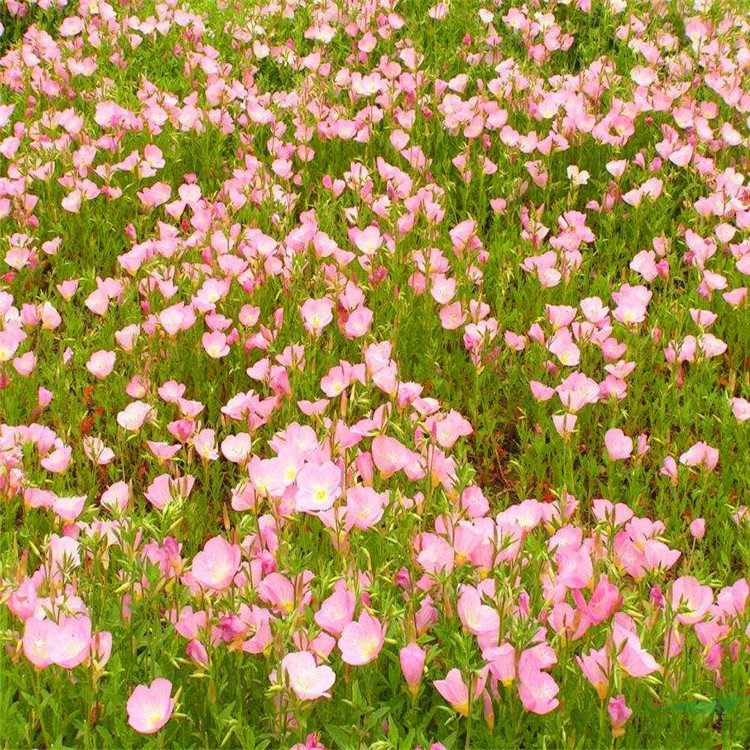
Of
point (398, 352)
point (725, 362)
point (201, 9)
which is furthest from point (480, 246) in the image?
point (201, 9)

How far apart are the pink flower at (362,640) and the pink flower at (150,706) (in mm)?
318

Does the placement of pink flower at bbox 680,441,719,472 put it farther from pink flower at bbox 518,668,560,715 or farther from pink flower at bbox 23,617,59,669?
pink flower at bbox 23,617,59,669

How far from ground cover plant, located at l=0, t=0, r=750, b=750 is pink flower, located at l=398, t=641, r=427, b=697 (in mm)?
33

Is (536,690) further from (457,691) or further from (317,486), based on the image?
(317,486)

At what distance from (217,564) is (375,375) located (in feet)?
2.97

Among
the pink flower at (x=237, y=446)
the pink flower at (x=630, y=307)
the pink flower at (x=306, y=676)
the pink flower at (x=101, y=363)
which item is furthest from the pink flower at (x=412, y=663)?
the pink flower at (x=630, y=307)

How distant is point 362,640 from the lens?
1853mm

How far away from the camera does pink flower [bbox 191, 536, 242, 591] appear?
199 centimetres

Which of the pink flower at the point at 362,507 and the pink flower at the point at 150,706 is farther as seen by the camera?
the pink flower at the point at 362,507

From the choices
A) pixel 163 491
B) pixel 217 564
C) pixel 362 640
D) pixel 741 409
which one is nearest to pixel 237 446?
pixel 163 491

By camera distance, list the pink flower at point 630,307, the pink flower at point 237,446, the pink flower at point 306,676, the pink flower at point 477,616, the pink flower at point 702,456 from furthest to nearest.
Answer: the pink flower at point 630,307 < the pink flower at point 702,456 < the pink flower at point 237,446 < the pink flower at point 477,616 < the pink flower at point 306,676

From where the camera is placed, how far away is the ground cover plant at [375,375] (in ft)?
6.32

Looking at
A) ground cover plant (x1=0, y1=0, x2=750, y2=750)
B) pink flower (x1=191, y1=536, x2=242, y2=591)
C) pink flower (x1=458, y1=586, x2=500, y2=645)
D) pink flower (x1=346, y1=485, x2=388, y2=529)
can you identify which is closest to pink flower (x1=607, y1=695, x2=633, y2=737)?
ground cover plant (x1=0, y1=0, x2=750, y2=750)

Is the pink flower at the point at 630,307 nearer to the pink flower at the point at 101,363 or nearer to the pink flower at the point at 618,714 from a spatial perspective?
the pink flower at the point at 101,363
